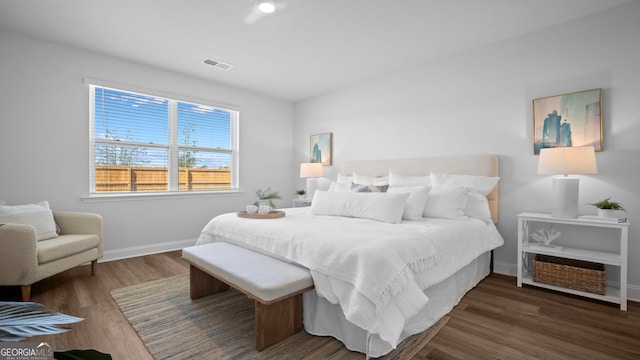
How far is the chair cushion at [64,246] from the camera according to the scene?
2553mm

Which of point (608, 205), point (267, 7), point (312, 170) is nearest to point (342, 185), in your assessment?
point (312, 170)

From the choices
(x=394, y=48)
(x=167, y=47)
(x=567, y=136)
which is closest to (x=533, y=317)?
(x=567, y=136)

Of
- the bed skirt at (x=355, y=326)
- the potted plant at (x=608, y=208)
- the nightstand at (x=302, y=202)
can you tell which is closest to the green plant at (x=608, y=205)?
the potted plant at (x=608, y=208)

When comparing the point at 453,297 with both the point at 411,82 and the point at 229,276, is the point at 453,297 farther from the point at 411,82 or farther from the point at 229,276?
the point at 411,82

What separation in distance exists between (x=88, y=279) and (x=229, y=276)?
2.08 metres

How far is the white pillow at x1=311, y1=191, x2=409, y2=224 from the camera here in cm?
271

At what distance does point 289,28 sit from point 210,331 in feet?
9.18

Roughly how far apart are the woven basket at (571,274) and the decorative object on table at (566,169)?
1.55 ft

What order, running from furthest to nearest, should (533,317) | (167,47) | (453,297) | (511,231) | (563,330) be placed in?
1. (167,47)
2. (511,231)
3. (453,297)
4. (533,317)
5. (563,330)

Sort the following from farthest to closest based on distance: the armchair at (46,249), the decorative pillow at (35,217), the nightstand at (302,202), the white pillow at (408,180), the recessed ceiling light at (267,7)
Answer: the nightstand at (302,202)
the white pillow at (408,180)
the decorative pillow at (35,217)
the recessed ceiling light at (267,7)
the armchair at (46,249)

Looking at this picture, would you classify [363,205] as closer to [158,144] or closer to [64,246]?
[64,246]

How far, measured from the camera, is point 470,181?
326cm

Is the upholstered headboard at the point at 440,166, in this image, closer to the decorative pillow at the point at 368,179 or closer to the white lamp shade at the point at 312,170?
the decorative pillow at the point at 368,179

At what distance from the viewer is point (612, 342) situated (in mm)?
1912
